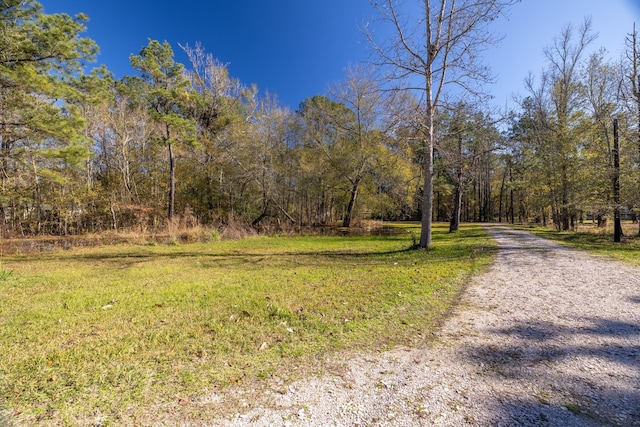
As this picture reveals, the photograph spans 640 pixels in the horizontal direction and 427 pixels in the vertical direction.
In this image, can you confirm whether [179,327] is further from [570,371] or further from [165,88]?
[165,88]

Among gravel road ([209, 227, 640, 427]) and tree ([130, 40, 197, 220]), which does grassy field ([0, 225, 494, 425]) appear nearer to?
gravel road ([209, 227, 640, 427])

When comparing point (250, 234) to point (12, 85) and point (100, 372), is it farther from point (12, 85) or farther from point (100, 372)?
point (100, 372)

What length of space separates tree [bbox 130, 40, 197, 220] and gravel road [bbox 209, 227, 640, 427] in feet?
62.1

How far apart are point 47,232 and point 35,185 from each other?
357 centimetres

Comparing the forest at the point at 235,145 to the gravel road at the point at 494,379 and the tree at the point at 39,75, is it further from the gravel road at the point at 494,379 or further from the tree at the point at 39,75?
the gravel road at the point at 494,379

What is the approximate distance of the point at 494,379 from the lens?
8.05ft

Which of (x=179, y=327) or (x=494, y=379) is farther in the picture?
(x=179, y=327)

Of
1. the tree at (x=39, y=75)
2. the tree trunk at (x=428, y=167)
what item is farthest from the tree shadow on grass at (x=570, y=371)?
the tree at (x=39, y=75)

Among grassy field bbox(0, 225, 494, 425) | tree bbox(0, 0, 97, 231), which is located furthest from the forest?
grassy field bbox(0, 225, 494, 425)

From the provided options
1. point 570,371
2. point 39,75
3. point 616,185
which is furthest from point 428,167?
point 39,75

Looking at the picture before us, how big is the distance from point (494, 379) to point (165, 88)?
71.9 ft

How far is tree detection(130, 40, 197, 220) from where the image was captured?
17438mm

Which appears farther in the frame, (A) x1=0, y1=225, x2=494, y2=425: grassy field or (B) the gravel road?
(A) x1=0, y1=225, x2=494, y2=425: grassy field

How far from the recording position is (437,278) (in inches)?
241
